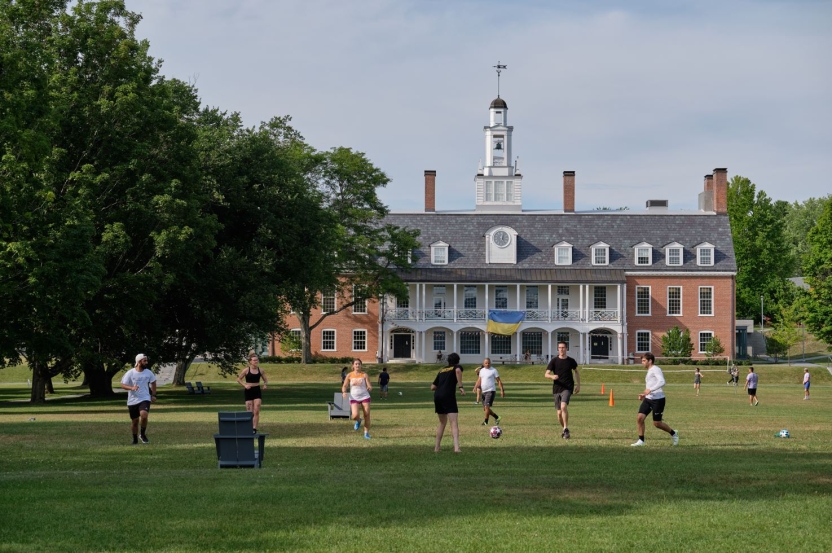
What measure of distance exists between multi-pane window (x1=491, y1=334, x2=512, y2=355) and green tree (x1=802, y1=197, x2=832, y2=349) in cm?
2077

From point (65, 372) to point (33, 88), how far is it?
14805mm

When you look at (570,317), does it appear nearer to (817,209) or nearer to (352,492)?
(817,209)

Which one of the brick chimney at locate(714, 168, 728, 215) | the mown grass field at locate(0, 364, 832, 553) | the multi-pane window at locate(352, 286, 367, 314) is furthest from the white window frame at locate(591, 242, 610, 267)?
the mown grass field at locate(0, 364, 832, 553)

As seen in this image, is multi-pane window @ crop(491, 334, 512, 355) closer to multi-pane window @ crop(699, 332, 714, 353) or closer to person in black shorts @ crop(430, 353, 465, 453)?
multi-pane window @ crop(699, 332, 714, 353)

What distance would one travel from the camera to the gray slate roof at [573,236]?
81.6m

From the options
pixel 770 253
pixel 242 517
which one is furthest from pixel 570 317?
pixel 242 517

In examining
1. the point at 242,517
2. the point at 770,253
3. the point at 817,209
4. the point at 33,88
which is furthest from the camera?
the point at 817,209

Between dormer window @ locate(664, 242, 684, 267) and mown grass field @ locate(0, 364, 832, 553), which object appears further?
dormer window @ locate(664, 242, 684, 267)

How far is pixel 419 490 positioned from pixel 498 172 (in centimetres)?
7553

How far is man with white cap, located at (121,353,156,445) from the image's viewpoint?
21000 millimetres

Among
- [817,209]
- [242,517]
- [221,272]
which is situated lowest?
[242,517]

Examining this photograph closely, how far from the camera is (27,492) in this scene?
13.8m

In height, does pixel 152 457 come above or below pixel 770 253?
below

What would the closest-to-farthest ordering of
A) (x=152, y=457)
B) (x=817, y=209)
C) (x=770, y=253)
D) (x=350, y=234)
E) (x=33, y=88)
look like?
(x=152, y=457) → (x=33, y=88) → (x=350, y=234) → (x=770, y=253) → (x=817, y=209)
